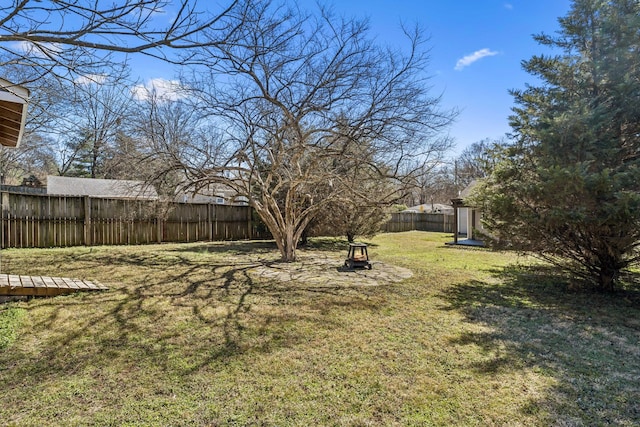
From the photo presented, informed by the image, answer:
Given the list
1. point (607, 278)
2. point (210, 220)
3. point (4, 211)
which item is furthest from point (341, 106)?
point (4, 211)

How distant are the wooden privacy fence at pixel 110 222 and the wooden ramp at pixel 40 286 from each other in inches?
168

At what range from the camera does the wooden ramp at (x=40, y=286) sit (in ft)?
14.6

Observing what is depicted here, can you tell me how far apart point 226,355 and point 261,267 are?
4574mm

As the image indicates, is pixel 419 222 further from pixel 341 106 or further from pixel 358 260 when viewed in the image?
pixel 341 106

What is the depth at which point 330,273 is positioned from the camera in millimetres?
7031

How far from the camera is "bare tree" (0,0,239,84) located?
2656 mm

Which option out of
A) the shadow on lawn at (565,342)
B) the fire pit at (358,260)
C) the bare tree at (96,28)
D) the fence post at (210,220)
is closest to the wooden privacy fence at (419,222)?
the fence post at (210,220)

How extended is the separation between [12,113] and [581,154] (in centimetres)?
758

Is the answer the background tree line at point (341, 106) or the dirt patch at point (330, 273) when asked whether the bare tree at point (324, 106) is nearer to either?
the background tree line at point (341, 106)

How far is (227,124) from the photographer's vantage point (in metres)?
8.13

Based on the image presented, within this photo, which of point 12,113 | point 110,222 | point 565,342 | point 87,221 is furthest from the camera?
point 110,222

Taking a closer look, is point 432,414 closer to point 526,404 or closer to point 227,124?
point 526,404

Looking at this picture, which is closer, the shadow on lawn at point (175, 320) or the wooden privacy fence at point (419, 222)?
the shadow on lawn at point (175, 320)

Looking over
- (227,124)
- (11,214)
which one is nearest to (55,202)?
(11,214)
